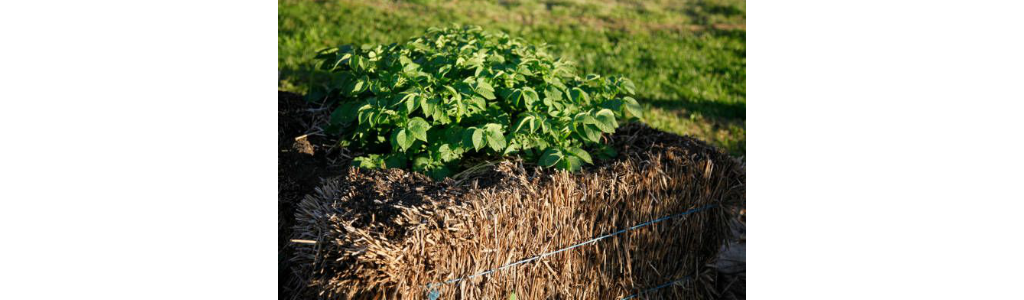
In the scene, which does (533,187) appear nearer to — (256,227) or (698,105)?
(256,227)

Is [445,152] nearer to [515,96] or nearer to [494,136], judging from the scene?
[494,136]

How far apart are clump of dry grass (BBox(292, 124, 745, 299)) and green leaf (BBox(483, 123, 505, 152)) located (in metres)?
0.11

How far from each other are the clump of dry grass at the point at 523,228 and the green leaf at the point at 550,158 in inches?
2.0

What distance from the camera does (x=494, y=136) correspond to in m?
2.61

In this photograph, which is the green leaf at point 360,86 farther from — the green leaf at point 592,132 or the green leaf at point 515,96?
the green leaf at point 592,132

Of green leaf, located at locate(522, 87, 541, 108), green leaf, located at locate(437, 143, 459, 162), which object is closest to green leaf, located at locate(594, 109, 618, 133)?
green leaf, located at locate(522, 87, 541, 108)

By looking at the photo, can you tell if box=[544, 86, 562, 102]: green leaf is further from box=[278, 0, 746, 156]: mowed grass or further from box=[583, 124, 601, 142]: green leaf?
box=[278, 0, 746, 156]: mowed grass

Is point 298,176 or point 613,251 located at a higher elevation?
point 298,176

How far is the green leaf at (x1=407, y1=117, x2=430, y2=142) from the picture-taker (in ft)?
8.57

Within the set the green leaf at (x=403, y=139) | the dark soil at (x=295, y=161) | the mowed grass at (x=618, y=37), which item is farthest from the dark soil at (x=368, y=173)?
the mowed grass at (x=618, y=37)

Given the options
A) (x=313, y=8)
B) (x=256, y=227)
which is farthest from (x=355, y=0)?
(x=256, y=227)

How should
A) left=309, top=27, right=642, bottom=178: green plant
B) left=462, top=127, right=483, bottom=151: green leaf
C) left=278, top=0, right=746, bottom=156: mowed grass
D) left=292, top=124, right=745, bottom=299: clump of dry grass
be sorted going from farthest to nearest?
left=278, top=0, right=746, bottom=156: mowed grass < left=309, top=27, right=642, bottom=178: green plant < left=462, top=127, right=483, bottom=151: green leaf < left=292, top=124, right=745, bottom=299: clump of dry grass

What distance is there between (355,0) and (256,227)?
657 centimetres

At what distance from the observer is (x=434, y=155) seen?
2742mm
